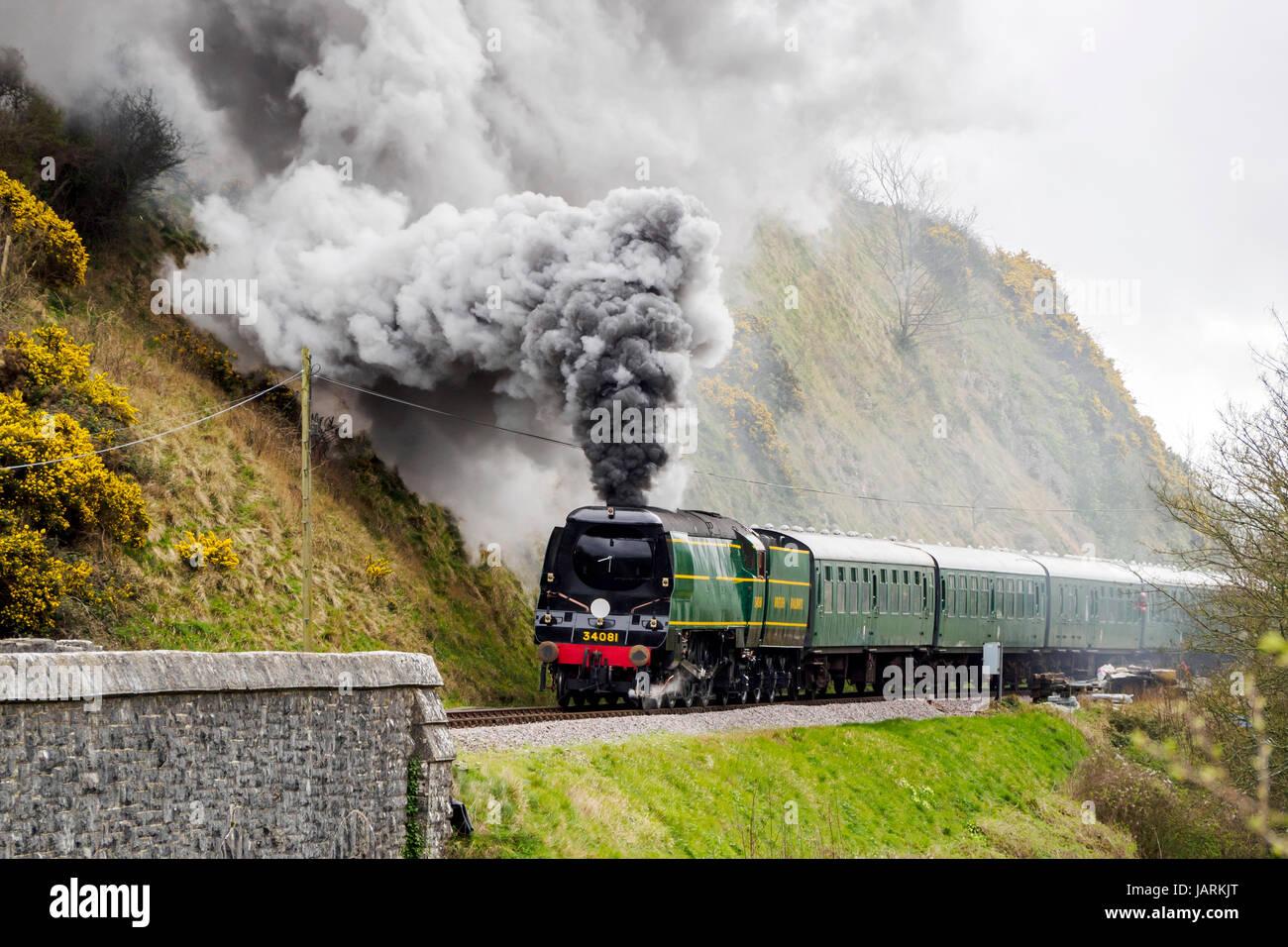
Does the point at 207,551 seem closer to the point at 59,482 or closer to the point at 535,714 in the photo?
the point at 59,482

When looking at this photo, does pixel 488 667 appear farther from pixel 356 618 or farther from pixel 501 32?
pixel 501 32

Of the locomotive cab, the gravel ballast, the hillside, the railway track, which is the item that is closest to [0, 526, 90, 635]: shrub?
the railway track

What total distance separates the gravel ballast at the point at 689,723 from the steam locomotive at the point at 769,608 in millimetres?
1023

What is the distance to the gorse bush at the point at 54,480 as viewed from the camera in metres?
17.5

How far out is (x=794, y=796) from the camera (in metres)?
17.4

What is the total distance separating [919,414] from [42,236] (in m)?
46.9

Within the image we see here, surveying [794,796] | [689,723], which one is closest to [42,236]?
[689,723]

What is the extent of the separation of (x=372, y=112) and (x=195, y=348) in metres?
7.21

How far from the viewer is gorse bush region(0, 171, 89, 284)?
22641 millimetres

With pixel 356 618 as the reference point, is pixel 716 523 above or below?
above

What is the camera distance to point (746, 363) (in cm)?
5222

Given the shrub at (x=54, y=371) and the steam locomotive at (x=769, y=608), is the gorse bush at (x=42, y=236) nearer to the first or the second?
the shrub at (x=54, y=371)

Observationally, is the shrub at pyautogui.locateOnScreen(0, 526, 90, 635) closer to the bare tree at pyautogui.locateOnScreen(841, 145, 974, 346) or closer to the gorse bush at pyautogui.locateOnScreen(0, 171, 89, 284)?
the gorse bush at pyautogui.locateOnScreen(0, 171, 89, 284)
